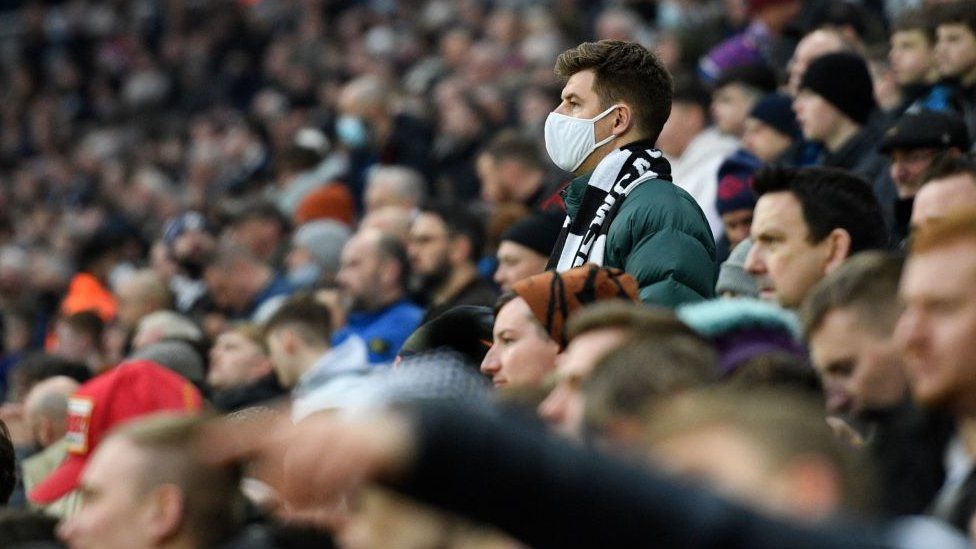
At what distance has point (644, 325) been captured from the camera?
331 cm

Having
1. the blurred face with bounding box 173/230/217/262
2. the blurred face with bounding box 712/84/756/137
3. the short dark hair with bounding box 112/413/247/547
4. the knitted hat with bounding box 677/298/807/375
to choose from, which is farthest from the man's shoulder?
the blurred face with bounding box 173/230/217/262

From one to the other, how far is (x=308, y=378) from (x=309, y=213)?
14.2ft

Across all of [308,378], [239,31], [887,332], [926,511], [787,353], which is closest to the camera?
[926,511]

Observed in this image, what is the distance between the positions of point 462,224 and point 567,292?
406 centimetres

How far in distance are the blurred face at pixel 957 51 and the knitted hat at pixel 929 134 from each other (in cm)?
99

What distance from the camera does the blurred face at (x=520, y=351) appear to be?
4551 mm

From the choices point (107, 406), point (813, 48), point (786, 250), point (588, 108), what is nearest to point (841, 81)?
point (813, 48)

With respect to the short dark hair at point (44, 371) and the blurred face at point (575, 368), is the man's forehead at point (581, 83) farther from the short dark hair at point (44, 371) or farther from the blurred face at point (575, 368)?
the short dark hair at point (44, 371)

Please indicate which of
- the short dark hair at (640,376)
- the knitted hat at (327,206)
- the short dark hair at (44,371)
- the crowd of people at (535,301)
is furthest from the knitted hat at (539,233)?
the knitted hat at (327,206)

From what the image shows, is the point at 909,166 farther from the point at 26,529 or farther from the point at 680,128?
the point at 26,529

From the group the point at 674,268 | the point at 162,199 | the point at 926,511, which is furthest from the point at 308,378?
the point at 162,199

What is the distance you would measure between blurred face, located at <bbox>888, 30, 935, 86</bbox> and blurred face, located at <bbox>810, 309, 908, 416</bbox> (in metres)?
4.57

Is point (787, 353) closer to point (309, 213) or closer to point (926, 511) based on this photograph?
point (926, 511)

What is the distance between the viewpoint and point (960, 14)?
7.50 m
